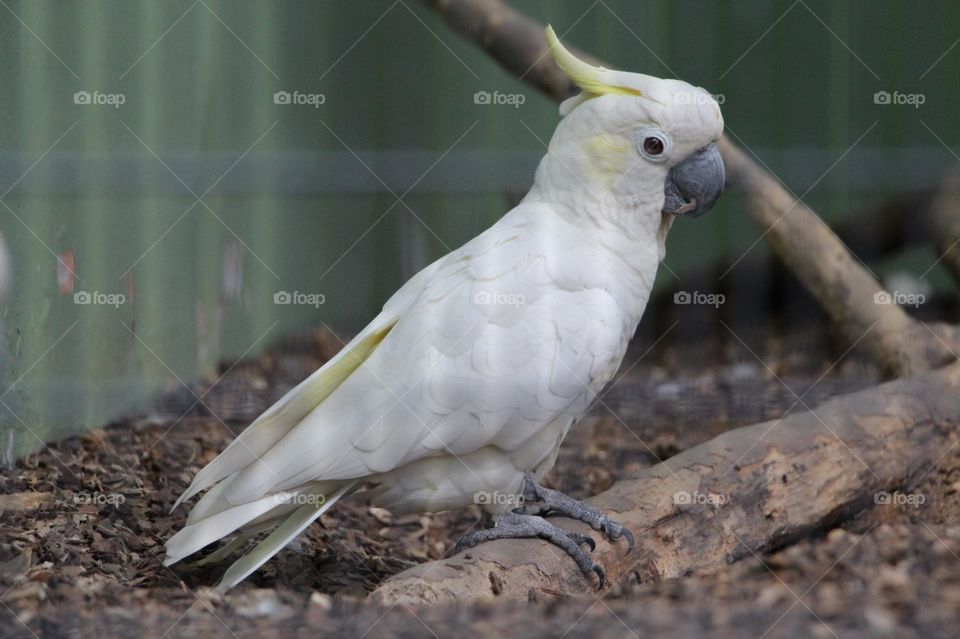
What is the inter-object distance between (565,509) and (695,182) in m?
0.96

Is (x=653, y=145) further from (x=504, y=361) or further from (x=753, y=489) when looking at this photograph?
(x=753, y=489)

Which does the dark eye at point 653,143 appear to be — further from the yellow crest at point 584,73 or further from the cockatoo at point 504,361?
the yellow crest at point 584,73

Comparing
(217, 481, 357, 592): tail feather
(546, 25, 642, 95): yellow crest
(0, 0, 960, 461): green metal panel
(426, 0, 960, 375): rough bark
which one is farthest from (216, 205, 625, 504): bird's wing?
(426, 0, 960, 375): rough bark

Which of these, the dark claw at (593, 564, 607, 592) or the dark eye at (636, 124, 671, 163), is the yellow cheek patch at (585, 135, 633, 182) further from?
the dark claw at (593, 564, 607, 592)

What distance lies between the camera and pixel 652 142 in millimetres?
2584

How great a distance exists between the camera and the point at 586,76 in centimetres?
259

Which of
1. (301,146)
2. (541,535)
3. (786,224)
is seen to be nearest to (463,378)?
(541,535)

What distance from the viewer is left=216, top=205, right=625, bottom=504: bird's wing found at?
2.40 m

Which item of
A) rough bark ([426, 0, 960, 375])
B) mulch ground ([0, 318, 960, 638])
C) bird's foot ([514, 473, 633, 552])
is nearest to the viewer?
mulch ground ([0, 318, 960, 638])

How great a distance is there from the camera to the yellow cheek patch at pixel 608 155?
2.60 m

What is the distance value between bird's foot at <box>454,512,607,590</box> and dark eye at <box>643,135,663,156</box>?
103 centimetres

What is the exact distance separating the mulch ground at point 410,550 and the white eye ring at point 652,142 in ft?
3.64

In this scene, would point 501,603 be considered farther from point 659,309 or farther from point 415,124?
point 659,309

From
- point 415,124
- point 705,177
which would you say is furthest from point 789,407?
point 415,124
